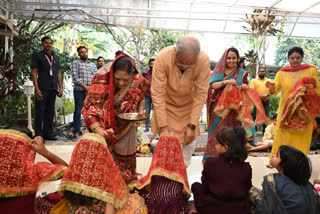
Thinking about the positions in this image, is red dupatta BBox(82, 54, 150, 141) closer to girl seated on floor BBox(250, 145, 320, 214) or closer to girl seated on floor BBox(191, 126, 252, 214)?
girl seated on floor BBox(191, 126, 252, 214)

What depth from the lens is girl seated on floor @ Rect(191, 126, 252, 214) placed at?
6.32 ft

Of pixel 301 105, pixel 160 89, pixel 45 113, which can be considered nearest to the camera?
pixel 160 89

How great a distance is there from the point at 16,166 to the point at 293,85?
3.36 metres

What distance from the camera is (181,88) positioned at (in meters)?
2.50

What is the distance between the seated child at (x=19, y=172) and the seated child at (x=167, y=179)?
68cm

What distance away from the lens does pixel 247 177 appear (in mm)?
1962

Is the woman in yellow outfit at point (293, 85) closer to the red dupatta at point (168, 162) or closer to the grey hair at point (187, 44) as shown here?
the grey hair at point (187, 44)

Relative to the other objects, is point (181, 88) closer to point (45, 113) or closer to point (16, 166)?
point (16, 166)

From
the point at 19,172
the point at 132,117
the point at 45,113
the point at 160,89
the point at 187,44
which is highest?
the point at 187,44

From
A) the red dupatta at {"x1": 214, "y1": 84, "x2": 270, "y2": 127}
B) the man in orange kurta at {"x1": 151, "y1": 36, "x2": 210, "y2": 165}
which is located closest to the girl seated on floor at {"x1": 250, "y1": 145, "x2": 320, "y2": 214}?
the man in orange kurta at {"x1": 151, "y1": 36, "x2": 210, "y2": 165}

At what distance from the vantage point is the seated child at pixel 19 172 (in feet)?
5.66

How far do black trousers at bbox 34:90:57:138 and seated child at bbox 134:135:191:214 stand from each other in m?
3.38

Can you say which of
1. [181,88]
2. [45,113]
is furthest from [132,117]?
[45,113]

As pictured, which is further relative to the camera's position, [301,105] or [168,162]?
[301,105]
